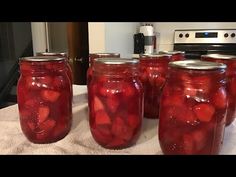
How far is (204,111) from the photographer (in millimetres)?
372

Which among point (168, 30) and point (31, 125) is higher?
point (168, 30)

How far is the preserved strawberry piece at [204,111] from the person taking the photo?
1.22ft

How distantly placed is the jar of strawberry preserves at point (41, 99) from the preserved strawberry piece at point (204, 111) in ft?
0.88

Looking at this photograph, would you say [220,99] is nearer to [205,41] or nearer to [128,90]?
[128,90]

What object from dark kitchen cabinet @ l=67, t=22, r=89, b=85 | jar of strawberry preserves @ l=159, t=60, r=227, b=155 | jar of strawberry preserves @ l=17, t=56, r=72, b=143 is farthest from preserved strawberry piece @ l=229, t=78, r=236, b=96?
dark kitchen cabinet @ l=67, t=22, r=89, b=85

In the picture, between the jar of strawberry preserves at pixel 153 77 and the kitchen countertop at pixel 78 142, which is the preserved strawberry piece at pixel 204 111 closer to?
the kitchen countertop at pixel 78 142

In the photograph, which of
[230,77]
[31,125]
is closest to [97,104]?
[31,125]

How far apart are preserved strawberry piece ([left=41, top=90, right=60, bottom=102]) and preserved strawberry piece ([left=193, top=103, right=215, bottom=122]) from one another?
0.27 metres

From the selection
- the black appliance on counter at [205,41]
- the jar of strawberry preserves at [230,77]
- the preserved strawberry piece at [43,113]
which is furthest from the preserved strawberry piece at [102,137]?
the black appliance on counter at [205,41]

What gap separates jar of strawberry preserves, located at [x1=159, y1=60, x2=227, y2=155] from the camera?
0.37m

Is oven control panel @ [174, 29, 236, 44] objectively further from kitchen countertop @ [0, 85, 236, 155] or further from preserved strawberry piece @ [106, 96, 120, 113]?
preserved strawberry piece @ [106, 96, 120, 113]

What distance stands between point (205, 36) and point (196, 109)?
1.68 meters

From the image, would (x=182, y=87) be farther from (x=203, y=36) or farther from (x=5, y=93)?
(x=5, y=93)
